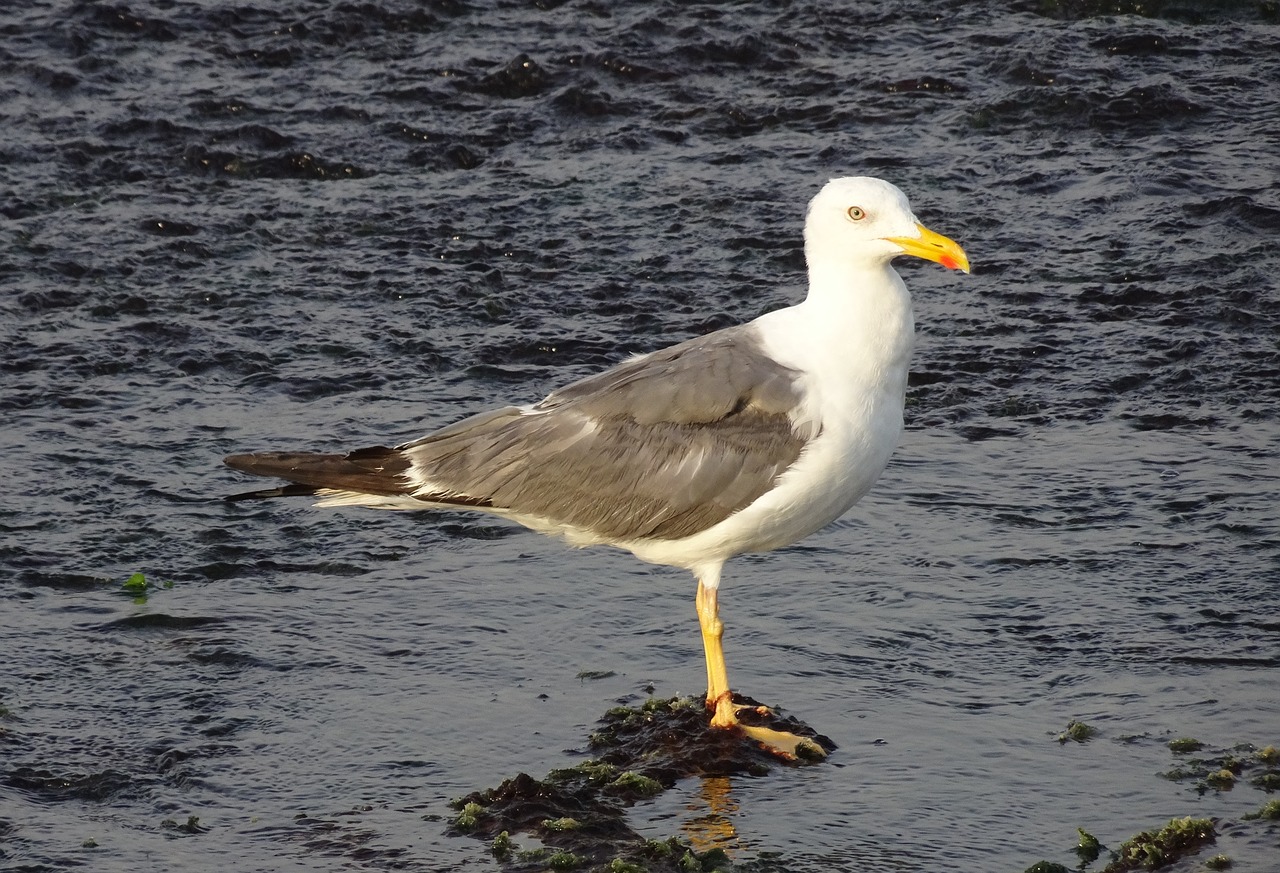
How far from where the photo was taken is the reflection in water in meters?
5.63

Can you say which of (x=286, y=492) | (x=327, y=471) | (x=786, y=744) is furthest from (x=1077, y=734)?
(x=286, y=492)

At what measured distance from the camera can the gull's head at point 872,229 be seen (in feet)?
21.4

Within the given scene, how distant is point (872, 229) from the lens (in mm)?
6566

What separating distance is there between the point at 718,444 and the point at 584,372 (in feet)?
9.42

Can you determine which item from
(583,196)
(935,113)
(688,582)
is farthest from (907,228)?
(935,113)

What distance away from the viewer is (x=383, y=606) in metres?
7.25

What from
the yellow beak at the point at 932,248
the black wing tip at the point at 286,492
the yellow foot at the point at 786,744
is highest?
the yellow beak at the point at 932,248

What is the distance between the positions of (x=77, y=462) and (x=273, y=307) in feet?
6.29

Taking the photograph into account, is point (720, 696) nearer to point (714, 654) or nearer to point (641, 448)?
point (714, 654)

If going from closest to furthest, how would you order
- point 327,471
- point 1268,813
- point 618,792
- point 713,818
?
point 1268,813
point 713,818
point 618,792
point 327,471

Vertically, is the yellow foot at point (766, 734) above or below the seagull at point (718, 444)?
below

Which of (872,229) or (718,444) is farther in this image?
(872,229)

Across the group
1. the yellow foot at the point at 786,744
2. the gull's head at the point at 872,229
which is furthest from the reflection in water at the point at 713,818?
the gull's head at the point at 872,229

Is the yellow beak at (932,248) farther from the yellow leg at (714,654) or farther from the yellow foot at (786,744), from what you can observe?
the yellow foot at (786,744)
